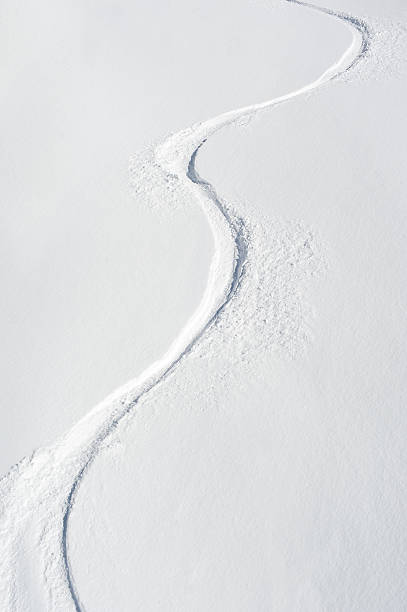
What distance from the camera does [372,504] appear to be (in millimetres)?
3625

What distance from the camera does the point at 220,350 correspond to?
440cm

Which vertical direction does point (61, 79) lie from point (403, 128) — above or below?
above

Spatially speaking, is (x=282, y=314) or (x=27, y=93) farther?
(x=27, y=93)

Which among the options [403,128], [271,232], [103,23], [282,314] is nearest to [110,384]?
[282,314]

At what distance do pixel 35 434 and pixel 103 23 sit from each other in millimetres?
4680

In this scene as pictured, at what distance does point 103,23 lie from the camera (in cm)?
723

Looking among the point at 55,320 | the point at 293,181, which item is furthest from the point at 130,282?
the point at 293,181

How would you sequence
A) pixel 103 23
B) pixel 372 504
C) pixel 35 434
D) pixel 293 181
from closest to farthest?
pixel 372 504, pixel 35 434, pixel 293 181, pixel 103 23

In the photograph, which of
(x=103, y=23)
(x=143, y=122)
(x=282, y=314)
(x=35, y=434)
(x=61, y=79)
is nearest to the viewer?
(x=35, y=434)

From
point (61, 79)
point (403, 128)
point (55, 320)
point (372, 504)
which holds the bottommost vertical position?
point (372, 504)

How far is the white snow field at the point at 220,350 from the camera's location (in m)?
3.56

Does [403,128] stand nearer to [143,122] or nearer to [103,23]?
[143,122]

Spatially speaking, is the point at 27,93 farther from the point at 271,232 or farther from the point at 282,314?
the point at 282,314

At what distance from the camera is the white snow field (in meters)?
3.56
